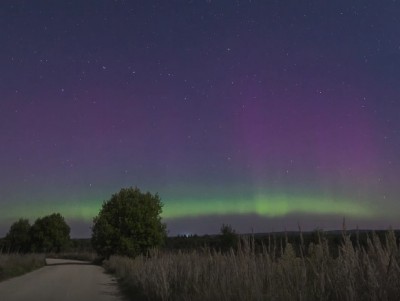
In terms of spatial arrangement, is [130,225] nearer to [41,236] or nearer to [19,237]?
[41,236]

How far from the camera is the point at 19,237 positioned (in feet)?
332

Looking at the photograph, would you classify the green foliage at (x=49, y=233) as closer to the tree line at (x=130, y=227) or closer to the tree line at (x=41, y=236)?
the tree line at (x=41, y=236)

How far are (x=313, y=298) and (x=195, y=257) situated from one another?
9048 millimetres

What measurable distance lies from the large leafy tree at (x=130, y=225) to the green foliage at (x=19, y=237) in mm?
47538

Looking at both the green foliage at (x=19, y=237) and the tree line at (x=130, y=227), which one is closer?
the tree line at (x=130, y=227)

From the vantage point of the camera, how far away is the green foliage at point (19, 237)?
100375mm

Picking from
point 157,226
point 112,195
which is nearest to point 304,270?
point 157,226

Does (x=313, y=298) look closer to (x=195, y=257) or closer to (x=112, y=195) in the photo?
(x=195, y=257)

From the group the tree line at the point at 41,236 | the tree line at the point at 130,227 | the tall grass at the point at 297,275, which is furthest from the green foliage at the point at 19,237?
the tall grass at the point at 297,275

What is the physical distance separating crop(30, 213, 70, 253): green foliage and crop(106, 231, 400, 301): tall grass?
8849 cm

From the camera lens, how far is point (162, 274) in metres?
16.1

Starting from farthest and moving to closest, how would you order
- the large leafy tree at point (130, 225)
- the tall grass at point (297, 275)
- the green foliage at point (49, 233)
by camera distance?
the green foliage at point (49, 233)
the large leafy tree at point (130, 225)
the tall grass at point (297, 275)

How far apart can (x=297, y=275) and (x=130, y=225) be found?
4797 centimetres

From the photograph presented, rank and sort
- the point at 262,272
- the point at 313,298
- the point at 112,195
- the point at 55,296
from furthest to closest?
the point at 112,195 → the point at 55,296 → the point at 262,272 → the point at 313,298
